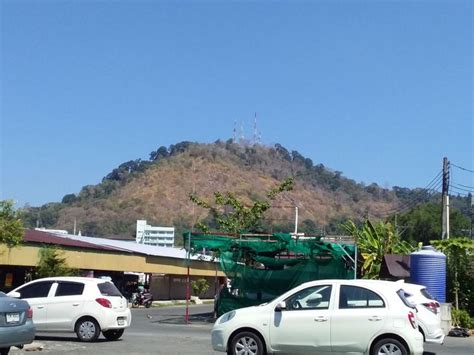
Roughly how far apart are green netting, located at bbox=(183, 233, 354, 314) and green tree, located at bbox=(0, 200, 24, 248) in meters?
Answer: 8.22

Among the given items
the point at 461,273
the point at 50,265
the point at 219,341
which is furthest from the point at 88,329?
the point at 50,265

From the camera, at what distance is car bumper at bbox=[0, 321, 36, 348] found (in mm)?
13039

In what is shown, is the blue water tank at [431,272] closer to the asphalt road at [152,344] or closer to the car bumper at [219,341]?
the asphalt road at [152,344]

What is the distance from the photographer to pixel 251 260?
2845 cm

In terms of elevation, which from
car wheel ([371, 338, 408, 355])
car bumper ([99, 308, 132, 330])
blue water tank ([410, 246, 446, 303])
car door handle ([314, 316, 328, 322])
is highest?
blue water tank ([410, 246, 446, 303])

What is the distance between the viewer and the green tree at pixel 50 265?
37.6 metres

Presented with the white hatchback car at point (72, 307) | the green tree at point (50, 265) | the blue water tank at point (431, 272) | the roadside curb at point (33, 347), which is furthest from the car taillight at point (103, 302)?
the green tree at point (50, 265)

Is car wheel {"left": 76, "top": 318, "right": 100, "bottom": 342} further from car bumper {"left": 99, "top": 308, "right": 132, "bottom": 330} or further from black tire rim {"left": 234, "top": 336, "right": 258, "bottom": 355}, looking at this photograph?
black tire rim {"left": 234, "top": 336, "right": 258, "bottom": 355}

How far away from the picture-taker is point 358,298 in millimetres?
13570

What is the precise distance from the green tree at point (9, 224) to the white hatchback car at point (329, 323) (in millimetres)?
19775

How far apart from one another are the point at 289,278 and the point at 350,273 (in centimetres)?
239

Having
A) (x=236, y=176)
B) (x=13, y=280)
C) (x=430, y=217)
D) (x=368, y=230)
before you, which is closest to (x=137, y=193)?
(x=236, y=176)

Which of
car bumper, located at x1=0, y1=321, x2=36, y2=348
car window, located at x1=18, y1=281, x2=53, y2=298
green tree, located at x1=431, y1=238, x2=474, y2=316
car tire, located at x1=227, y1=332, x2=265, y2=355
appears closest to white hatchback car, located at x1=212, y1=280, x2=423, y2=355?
car tire, located at x1=227, y1=332, x2=265, y2=355

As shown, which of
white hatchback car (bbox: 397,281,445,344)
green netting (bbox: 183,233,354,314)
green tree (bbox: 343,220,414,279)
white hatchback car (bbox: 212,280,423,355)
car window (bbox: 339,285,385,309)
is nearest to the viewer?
white hatchback car (bbox: 212,280,423,355)
